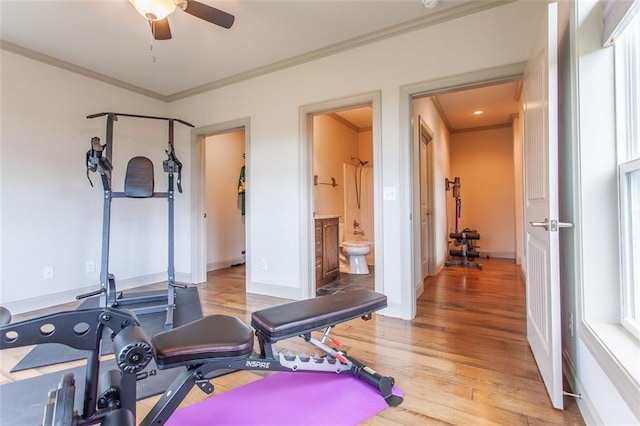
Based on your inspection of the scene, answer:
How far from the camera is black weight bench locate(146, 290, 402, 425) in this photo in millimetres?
1125

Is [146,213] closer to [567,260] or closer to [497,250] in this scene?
[567,260]

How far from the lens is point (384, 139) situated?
8.99 feet

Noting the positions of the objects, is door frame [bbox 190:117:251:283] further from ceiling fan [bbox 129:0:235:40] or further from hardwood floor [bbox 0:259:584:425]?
ceiling fan [bbox 129:0:235:40]

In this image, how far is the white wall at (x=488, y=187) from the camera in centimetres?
575

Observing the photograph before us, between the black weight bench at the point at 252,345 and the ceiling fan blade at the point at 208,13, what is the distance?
1929 millimetres

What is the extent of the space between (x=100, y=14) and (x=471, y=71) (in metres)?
3.10

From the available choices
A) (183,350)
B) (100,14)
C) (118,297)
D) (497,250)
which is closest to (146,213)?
(118,297)

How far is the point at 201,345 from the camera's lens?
1.14 metres

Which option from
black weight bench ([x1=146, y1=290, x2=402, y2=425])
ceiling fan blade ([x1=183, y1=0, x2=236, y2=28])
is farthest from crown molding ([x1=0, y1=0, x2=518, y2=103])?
black weight bench ([x1=146, y1=290, x2=402, y2=425])

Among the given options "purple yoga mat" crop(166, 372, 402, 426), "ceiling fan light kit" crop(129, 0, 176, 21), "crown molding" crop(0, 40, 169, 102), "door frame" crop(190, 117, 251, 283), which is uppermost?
"crown molding" crop(0, 40, 169, 102)

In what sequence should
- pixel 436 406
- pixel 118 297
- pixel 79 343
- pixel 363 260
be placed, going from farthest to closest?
pixel 363 260 < pixel 118 297 < pixel 436 406 < pixel 79 343

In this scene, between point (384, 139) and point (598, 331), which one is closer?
point (598, 331)

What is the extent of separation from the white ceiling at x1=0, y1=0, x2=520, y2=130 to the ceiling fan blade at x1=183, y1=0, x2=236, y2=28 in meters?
0.40

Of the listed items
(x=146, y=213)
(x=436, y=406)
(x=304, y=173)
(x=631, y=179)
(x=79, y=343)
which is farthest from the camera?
(x=146, y=213)
